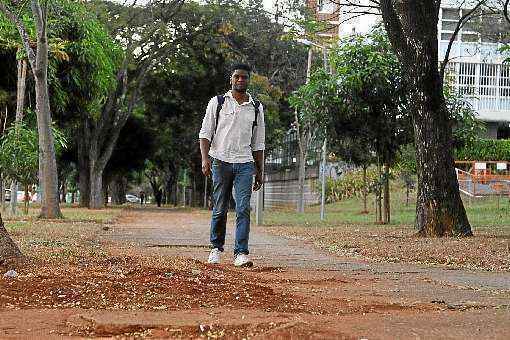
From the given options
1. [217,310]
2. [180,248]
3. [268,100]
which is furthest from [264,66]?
[217,310]

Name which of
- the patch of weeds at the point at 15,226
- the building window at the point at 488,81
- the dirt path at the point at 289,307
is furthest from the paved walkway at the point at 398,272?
the building window at the point at 488,81

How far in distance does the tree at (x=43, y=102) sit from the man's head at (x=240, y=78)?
1122cm

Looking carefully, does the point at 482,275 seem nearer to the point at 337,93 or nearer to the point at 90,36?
the point at 337,93

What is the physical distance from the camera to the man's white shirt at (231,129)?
8078 mm

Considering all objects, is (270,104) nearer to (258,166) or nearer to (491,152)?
(491,152)

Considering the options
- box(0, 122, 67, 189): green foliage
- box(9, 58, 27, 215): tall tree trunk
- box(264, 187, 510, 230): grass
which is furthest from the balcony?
box(0, 122, 67, 189): green foliage

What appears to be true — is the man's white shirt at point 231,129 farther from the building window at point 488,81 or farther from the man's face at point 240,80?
the building window at point 488,81

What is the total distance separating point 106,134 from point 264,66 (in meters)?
8.02

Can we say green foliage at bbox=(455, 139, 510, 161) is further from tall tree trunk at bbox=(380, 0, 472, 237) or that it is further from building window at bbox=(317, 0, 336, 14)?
tall tree trunk at bbox=(380, 0, 472, 237)

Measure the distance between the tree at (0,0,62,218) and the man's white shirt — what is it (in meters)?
11.2

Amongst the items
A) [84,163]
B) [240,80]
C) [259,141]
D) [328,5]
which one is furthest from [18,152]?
[84,163]

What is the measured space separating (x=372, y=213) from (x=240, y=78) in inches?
908

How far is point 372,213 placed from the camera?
30484 mm

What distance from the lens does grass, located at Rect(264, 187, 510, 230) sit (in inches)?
908
